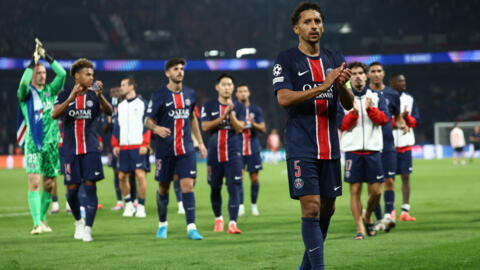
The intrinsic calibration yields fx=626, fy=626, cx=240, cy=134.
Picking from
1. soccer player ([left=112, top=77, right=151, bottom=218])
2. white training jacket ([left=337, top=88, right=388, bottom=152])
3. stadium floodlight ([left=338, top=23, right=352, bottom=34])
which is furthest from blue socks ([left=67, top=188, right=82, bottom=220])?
stadium floodlight ([left=338, top=23, right=352, bottom=34])

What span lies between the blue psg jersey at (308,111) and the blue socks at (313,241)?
0.48 meters

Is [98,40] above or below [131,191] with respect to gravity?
above

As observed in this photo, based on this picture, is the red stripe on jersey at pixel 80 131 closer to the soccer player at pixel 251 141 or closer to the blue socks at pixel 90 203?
the blue socks at pixel 90 203

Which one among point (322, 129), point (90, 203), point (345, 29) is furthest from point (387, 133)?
point (345, 29)

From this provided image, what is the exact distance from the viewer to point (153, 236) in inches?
321

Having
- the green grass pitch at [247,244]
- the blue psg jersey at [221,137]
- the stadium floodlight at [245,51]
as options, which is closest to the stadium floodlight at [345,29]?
the stadium floodlight at [245,51]

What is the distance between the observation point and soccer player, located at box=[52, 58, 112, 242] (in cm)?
773

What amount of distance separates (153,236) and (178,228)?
2.93 feet

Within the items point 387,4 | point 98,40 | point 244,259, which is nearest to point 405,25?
point 387,4

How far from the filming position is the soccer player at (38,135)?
27.8ft

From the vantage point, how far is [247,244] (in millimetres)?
7234

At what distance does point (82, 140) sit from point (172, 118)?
45.1 inches

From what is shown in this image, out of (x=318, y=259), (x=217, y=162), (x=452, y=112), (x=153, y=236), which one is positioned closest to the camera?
(x=318, y=259)

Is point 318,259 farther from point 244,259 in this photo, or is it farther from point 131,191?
point 131,191
